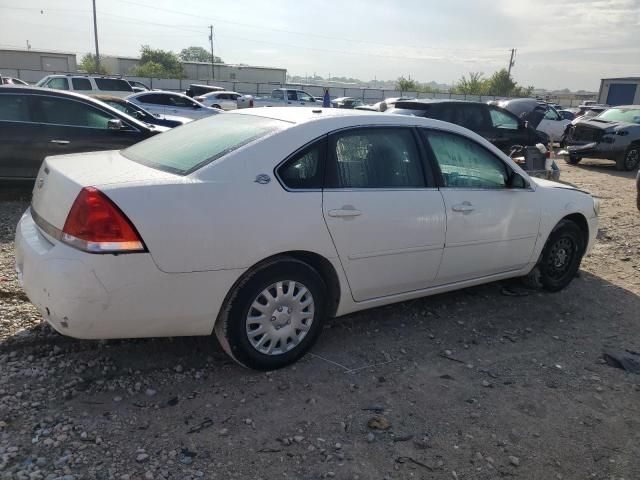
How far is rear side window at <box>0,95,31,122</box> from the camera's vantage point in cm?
661

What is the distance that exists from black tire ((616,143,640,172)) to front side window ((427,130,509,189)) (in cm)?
1147

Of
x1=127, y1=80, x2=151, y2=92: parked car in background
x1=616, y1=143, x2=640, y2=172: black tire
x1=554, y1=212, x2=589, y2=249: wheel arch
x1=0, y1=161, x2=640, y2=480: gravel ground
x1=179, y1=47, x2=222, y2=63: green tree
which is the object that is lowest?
x1=0, y1=161, x2=640, y2=480: gravel ground

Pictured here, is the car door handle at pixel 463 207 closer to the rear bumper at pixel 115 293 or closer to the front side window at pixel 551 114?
the rear bumper at pixel 115 293

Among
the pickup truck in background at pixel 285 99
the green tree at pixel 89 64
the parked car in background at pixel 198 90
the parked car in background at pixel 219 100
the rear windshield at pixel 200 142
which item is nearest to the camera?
the rear windshield at pixel 200 142

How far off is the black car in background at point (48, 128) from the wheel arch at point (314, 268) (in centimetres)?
504

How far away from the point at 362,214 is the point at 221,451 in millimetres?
1649

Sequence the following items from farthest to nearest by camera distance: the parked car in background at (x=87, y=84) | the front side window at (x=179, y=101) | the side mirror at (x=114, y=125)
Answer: the parked car in background at (x=87, y=84) → the front side window at (x=179, y=101) → the side mirror at (x=114, y=125)

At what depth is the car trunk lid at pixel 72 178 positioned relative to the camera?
276 cm

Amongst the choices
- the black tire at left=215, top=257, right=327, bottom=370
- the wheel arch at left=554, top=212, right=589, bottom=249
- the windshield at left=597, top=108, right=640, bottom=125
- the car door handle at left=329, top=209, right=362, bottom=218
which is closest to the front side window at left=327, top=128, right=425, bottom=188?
the car door handle at left=329, top=209, right=362, bottom=218

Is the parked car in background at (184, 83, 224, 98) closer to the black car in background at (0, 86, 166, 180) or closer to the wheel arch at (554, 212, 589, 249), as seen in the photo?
the black car in background at (0, 86, 166, 180)

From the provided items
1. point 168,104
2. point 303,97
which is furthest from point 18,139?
point 303,97

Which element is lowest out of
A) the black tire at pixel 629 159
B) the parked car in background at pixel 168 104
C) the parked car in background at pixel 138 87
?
the black tire at pixel 629 159

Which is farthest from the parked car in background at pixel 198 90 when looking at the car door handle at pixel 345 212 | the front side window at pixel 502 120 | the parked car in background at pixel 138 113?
the car door handle at pixel 345 212

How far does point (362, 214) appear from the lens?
11.0ft
